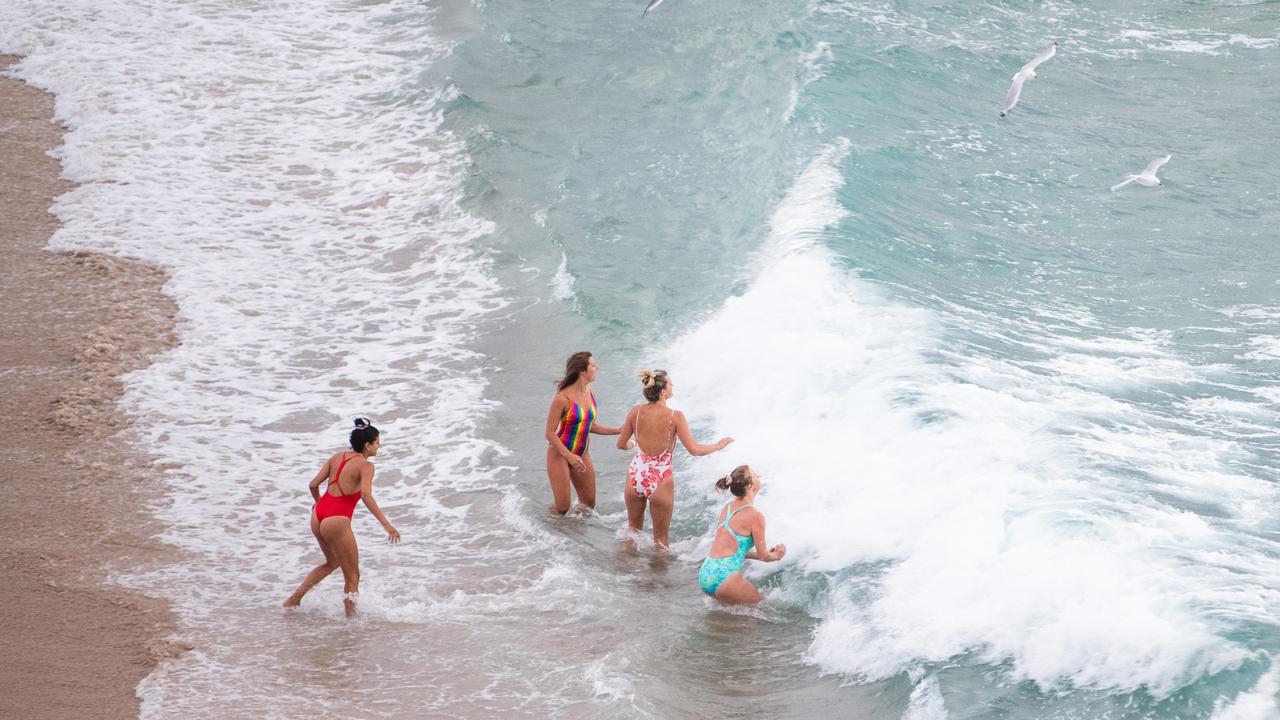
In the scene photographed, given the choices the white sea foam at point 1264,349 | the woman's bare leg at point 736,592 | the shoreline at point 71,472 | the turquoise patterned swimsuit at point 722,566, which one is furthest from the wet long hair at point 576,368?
the white sea foam at point 1264,349

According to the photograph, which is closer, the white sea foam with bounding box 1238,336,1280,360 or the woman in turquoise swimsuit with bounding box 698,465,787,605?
the woman in turquoise swimsuit with bounding box 698,465,787,605

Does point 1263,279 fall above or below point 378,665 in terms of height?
above

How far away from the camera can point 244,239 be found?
55.0 feet

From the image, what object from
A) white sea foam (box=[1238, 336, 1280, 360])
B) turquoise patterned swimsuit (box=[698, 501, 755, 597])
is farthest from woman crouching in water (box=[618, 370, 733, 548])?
white sea foam (box=[1238, 336, 1280, 360])

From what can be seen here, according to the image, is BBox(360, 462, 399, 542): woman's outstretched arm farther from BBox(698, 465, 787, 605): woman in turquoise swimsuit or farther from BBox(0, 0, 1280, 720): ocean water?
BBox(698, 465, 787, 605): woman in turquoise swimsuit

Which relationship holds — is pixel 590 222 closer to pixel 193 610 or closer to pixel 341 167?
pixel 341 167

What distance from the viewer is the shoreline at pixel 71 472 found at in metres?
7.73

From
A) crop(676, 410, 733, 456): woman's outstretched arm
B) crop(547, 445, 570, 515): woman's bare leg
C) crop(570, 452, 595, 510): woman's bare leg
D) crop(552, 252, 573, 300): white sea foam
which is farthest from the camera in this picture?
crop(552, 252, 573, 300): white sea foam

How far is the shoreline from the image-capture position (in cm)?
773

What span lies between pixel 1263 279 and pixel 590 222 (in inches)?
332

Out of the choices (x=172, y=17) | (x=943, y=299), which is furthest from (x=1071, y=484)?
(x=172, y=17)

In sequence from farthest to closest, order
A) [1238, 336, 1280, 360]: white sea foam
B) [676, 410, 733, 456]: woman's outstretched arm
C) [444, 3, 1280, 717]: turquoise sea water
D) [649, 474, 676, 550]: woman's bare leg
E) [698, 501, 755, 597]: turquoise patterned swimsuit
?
1. [1238, 336, 1280, 360]: white sea foam
2. [649, 474, 676, 550]: woman's bare leg
3. [676, 410, 733, 456]: woman's outstretched arm
4. [698, 501, 755, 597]: turquoise patterned swimsuit
5. [444, 3, 1280, 717]: turquoise sea water

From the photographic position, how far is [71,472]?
1055 centimetres

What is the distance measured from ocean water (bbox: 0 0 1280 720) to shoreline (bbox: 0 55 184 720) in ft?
0.94
